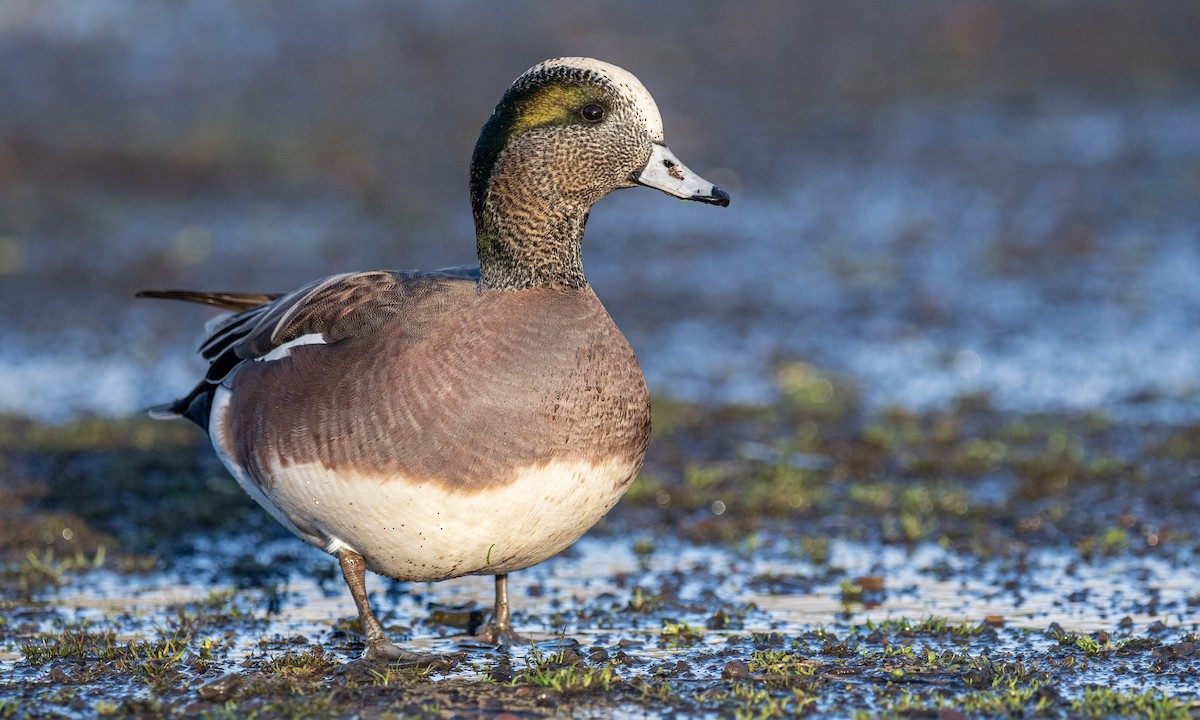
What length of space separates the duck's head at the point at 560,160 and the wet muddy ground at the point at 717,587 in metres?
1.31

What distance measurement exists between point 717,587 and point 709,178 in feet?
26.7

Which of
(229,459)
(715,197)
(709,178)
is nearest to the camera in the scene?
(715,197)

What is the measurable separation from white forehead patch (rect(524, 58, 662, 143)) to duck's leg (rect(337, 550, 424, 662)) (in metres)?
1.69

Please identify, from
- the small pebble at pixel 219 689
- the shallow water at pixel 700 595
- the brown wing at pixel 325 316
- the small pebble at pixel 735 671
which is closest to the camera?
the small pebble at pixel 219 689

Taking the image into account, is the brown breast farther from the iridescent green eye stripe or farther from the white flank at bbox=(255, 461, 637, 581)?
the iridescent green eye stripe

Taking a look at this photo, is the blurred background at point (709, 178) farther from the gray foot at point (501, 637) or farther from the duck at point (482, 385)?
the duck at point (482, 385)

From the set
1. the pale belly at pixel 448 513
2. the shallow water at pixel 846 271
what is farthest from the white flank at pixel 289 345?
the shallow water at pixel 846 271

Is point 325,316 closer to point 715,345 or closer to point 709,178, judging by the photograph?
point 715,345

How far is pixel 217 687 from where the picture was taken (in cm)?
465

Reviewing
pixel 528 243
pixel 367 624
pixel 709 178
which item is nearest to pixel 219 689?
pixel 367 624

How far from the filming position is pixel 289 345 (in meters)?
5.12

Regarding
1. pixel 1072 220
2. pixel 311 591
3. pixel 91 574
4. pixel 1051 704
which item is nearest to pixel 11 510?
pixel 91 574

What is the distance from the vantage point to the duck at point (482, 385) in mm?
4668

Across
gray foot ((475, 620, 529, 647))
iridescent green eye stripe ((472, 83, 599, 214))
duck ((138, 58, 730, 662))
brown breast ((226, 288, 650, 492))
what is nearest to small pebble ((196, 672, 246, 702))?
duck ((138, 58, 730, 662))
